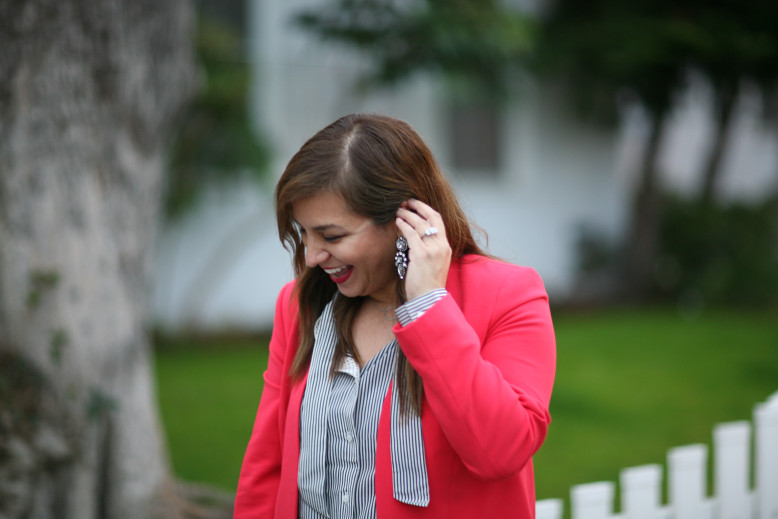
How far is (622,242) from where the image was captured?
11469 mm

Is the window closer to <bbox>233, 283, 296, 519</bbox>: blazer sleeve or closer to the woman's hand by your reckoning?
<bbox>233, 283, 296, 519</bbox>: blazer sleeve

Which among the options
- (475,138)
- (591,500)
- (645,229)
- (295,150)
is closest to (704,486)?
(591,500)

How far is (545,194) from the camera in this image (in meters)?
11.0

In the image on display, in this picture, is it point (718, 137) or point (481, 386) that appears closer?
point (481, 386)

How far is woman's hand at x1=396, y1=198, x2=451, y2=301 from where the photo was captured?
165 centimetres

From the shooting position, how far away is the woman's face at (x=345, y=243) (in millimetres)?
1752

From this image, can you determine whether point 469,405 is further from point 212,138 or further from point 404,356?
point 212,138

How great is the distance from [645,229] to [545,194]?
1.67m

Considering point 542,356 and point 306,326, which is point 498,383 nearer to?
point 542,356

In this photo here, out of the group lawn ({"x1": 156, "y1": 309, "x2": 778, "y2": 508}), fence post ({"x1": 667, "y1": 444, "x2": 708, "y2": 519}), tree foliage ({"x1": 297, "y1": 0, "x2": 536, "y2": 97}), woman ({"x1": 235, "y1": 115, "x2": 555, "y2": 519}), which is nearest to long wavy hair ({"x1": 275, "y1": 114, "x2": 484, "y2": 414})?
woman ({"x1": 235, "y1": 115, "x2": 555, "y2": 519})

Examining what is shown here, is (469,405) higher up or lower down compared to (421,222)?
lower down

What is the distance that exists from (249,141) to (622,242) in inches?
259

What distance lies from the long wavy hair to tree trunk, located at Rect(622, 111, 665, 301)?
32.2 ft

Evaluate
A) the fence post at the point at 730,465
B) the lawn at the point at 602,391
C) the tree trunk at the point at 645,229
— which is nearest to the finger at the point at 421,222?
the fence post at the point at 730,465
